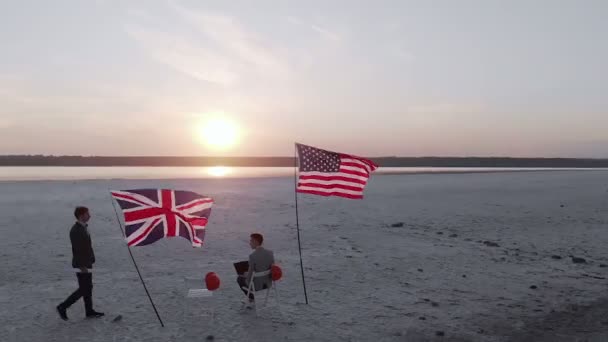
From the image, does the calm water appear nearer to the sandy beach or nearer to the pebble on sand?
the sandy beach

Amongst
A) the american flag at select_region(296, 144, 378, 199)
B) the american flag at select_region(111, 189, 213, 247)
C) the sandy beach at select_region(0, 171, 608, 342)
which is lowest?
the sandy beach at select_region(0, 171, 608, 342)

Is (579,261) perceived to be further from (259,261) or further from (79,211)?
(79,211)

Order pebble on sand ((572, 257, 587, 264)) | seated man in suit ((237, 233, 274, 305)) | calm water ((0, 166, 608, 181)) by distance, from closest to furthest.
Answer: seated man in suit ((237, 233, 274, 305))
pebble on sand ((572, 257, 587, 264))
calm water ((0, 166, 608, 181))

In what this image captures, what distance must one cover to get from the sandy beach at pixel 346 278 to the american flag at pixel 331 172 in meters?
2.28

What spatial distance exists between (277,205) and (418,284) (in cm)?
1476

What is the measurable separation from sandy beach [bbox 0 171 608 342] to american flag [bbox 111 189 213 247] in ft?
5.13

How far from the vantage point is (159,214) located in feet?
27.5

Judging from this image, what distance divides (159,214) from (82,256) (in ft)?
4.79

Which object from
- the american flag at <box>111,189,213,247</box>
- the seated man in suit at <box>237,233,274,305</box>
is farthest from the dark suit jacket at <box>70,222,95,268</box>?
the seated man in suit at <box>237,233,274,305</box>

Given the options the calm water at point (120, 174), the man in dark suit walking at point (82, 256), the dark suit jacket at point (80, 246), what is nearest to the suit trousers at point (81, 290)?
the man in dark suit walking at point (82, 256)

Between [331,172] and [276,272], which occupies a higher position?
[331,172]

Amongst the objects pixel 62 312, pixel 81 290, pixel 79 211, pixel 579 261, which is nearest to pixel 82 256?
pixel 81 290

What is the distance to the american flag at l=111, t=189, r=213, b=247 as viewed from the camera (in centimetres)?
816

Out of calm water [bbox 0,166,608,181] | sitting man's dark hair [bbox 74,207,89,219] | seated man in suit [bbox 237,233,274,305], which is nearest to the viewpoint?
sitting man's dark hair [bbox 74,207,89,219]
